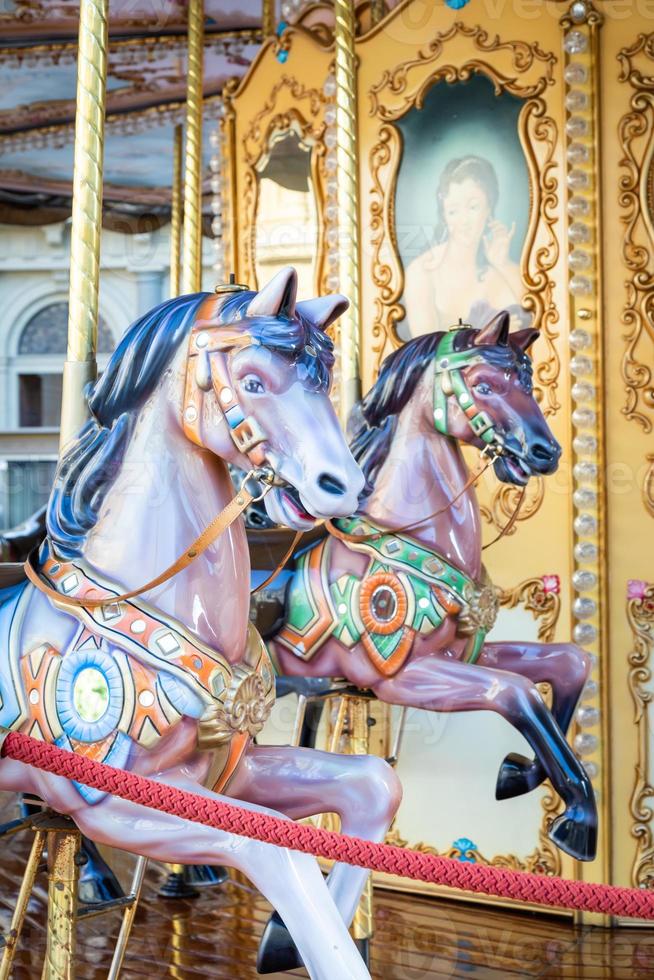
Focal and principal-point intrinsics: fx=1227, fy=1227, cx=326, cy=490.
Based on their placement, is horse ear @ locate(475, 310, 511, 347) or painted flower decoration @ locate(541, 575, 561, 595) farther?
painted flower decoration @ locate(541, 575, 561, 595)

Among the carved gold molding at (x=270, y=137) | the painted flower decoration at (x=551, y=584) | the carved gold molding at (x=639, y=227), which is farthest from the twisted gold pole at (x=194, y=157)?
the painted flower decoration at (x=551, y=584)

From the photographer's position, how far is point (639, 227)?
13.7 feet

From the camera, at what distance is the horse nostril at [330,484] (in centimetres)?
197

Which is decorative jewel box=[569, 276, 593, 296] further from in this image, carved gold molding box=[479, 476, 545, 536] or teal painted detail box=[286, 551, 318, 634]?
teal painted detail box=[286, 551, 318, 634]

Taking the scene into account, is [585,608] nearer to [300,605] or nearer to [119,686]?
[300,605]

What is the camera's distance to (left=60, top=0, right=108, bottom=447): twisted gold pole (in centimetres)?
239

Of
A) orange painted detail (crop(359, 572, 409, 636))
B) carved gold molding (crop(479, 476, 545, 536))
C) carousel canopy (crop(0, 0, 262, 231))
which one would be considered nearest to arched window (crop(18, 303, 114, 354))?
carousel canopy (crop(0, 0, 262, 231))

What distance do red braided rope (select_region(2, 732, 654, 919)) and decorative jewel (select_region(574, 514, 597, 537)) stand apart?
248 cm

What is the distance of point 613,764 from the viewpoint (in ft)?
13.8

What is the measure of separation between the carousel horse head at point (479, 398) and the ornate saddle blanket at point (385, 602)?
0.81ft

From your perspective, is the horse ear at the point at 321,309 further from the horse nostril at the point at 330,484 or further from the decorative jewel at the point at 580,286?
the decorative jewel at the point at 580,286

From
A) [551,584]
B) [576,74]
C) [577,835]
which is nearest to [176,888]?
[551,584]

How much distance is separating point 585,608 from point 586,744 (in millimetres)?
462

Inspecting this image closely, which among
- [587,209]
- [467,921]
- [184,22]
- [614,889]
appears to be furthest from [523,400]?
[184,22]
